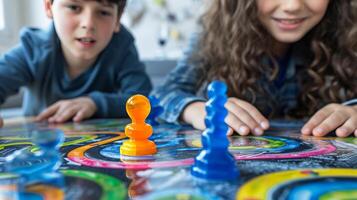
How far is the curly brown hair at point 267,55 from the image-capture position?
103cm

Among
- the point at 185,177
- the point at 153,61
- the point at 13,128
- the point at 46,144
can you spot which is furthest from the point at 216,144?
the point at 153,61

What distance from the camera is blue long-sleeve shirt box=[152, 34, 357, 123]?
3.37 ft

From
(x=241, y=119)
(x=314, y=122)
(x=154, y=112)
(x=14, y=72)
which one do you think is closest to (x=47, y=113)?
(x=14, y=72)

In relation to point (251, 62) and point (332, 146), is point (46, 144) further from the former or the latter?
point (251, 62)

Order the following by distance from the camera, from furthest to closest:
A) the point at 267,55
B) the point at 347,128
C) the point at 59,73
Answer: the point at 59,73, the point at 267,55, the point at 347,128

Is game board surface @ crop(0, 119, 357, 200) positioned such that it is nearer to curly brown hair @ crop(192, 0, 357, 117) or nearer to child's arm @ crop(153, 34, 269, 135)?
child's arm @ crop(153, 34, 269, 135)

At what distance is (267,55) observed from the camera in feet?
3.55

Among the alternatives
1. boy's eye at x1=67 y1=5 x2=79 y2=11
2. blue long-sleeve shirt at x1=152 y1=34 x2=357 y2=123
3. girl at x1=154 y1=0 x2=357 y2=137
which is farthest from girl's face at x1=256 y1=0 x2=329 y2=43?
boy's eye at x1=67 y1=5 x2=79 y2=11

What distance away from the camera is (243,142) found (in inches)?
24.2

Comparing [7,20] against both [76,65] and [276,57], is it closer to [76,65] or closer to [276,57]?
[76,65]

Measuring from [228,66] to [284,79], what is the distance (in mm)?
170

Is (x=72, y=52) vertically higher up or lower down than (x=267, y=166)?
higher up

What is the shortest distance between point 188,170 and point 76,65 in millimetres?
885

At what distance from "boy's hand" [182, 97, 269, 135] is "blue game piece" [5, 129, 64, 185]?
0.34 metres
